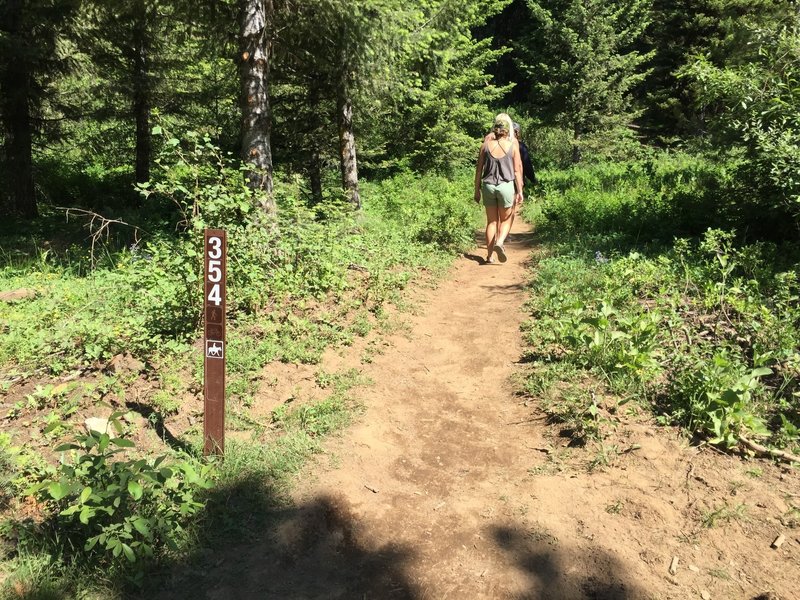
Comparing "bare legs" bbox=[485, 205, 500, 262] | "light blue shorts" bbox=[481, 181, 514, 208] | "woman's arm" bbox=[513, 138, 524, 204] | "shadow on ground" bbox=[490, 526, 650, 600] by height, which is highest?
"woman's arm" bbox=[513, 138, 524, 204]

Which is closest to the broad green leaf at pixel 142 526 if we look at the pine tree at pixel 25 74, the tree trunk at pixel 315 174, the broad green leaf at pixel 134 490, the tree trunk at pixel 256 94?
the broad green leaf at pixel 134 490

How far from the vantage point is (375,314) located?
6.09 metres

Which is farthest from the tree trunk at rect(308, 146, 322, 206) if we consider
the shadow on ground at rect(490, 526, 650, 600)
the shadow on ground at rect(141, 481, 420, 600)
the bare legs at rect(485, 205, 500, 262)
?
the shadow on ground at rect(490, 526, 650, 600)

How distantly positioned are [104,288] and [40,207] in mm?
10297

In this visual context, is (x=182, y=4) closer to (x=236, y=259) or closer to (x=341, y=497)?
(x=236, y=259)

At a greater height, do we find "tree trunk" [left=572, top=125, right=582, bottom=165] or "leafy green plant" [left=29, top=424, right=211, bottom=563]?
"tree trunk" [left=572, top=125, right=582, bottom=165]

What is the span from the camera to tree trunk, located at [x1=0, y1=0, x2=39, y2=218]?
11.3 metres

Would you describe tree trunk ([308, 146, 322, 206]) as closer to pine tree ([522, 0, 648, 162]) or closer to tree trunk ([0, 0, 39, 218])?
tree trunk ([0, 0, 39, 218])

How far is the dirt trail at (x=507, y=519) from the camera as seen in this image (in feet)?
8.99

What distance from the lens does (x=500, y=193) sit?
8016mm

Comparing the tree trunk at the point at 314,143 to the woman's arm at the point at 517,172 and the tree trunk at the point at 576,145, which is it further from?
the tree trunk at the point at 576,145

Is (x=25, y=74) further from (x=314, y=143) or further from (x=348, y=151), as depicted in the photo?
(x=348, y=151)

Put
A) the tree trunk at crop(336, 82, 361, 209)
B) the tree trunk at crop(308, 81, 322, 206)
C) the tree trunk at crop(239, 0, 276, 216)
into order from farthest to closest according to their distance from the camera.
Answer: the tree trunk at crop(308, 81, 322, 206) → the tree trunk at crop(336, 82, 361, 209) → the tree trunk at crop(239, 0, 276, 216)

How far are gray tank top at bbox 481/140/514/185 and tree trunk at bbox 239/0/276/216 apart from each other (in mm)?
3238
